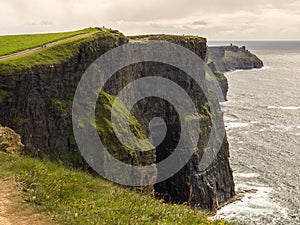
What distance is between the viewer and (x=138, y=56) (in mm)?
72875

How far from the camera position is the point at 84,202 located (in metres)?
14.0

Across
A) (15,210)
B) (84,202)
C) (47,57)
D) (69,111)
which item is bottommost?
(69,111)

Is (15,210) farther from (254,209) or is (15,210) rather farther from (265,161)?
(265,161)

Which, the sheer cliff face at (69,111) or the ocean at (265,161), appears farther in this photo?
the ocean at (265,161)

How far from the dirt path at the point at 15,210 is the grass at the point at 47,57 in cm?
3222

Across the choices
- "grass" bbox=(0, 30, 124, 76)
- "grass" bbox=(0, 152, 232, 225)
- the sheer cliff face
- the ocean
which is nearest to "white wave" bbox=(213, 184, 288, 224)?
the ocean

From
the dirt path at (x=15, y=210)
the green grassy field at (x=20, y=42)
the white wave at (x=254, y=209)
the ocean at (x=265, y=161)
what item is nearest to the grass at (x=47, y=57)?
the green grassy field at (x=20, y=42)

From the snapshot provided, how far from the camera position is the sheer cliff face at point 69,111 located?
4481 centimetres

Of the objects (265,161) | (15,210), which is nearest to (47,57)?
(15,210)

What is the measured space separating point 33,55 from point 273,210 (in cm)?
5450

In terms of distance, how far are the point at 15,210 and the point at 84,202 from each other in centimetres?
282

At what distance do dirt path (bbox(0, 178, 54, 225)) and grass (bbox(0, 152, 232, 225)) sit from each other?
0.29m

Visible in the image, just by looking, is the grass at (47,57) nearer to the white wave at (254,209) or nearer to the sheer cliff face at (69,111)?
the sheer cliff face at (69,111)

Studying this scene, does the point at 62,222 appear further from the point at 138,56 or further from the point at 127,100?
the point at 138,56
